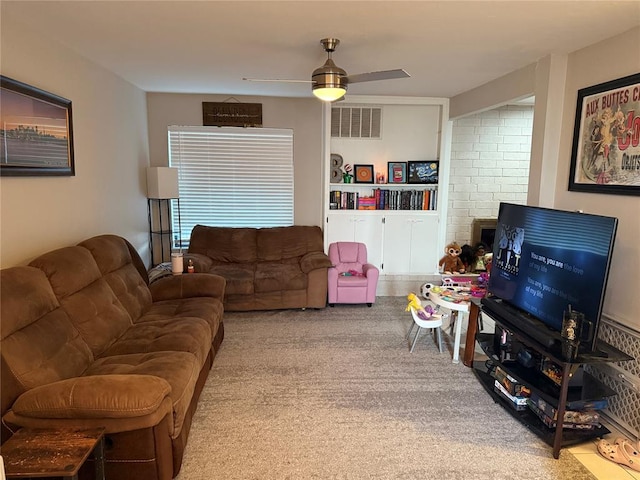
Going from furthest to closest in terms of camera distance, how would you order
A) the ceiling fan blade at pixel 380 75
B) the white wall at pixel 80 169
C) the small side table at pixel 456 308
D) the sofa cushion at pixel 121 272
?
1. the small side table at pixel 456 308
2. the sofa cushion at pixel 121 272
3. the ceiling fan blade at pixel 380 75
4. the white wall at pixel 80 169

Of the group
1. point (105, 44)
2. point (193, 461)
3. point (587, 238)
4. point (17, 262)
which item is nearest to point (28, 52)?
point (105, 44)

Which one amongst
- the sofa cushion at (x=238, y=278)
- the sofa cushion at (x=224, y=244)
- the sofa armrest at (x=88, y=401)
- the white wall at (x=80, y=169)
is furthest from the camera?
the sofa cushion at (x=224, y=244)

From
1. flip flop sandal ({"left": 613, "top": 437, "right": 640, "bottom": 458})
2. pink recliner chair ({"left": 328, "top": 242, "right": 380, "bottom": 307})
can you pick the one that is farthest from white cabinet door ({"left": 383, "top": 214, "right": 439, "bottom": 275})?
flip flop sandal ({"left": 613, "top": 437, "right": 640, "bottom": 458})

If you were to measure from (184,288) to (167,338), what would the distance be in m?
0.99

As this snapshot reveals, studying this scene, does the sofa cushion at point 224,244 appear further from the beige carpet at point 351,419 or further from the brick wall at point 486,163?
the brick wall at point 486,163

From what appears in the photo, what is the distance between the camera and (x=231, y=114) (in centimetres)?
528

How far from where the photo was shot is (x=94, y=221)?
356 cm

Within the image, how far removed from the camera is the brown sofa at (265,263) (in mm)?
4617

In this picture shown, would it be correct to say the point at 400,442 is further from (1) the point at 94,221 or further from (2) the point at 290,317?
(1) the point at 94,221

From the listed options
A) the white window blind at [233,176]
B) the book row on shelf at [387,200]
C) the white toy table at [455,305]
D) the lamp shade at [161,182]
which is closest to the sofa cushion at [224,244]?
the white window blind at [233,176]

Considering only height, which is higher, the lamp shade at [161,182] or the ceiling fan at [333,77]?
the ceiling fan at [333,77]

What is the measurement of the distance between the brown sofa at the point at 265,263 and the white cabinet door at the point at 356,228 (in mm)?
205

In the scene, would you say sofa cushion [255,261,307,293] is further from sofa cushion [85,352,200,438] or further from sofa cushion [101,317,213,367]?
sofa cushion [85,352,200,438]

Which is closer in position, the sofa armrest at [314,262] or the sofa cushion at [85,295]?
the sofa cushion at [85,295]
